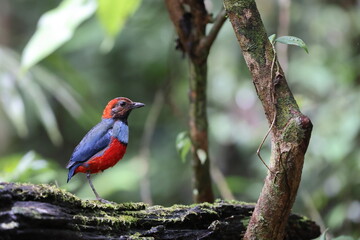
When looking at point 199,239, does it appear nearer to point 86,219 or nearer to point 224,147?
point 86,219

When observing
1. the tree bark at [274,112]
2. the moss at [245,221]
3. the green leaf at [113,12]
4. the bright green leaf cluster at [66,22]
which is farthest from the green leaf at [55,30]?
the moss at [245,221]

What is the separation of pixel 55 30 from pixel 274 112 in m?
1.65

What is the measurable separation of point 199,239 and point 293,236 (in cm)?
73

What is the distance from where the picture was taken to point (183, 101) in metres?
9.10

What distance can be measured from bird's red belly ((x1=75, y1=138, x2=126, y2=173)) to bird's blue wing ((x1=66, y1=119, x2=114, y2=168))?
0.03 metres

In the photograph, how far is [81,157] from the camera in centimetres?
287

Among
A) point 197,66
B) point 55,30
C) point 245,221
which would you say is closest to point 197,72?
point 197,66

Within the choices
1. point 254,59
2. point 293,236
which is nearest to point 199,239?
point 293,236

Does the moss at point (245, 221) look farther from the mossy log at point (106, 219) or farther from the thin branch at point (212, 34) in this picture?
the thin branch at point (212, 34)

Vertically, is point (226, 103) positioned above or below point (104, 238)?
above

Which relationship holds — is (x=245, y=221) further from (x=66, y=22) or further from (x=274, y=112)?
(x=66, y=22)

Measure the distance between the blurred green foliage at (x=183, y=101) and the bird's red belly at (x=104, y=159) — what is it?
2.25 ft

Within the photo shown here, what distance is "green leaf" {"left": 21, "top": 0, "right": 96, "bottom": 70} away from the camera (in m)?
3.27

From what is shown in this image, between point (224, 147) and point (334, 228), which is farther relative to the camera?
point (224, 147)
